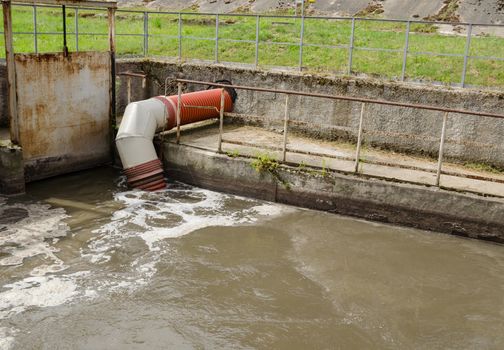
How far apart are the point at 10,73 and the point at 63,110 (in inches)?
49.9

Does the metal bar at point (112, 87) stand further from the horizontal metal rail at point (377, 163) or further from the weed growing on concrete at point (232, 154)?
the weed growing on concrete at point (232, 154)

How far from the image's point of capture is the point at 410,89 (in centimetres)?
1037

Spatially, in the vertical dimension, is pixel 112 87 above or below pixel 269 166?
above

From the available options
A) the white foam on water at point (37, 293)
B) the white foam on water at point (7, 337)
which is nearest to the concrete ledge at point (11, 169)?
the white foam on water at point (37, 293)

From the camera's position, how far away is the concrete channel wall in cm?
983

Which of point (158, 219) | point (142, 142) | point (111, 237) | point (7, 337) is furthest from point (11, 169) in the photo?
point (7, 337)

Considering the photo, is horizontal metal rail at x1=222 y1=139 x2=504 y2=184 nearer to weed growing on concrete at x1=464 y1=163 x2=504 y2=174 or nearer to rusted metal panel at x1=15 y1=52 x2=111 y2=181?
weed growing on concrete at x1=464 y1=163 x2=504 y2=174

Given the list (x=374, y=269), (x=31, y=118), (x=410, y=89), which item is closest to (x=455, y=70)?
(x=410, y=89)

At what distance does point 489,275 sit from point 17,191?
7.04 metres

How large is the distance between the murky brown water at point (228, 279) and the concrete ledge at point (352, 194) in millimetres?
202

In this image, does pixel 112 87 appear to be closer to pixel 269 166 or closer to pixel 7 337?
pixel 269 166

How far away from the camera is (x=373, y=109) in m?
10.7

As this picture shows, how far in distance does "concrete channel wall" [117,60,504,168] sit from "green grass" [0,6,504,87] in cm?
76

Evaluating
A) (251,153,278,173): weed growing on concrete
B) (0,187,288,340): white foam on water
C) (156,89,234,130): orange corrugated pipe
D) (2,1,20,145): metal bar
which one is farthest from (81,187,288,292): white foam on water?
(2,1,20,145): metal bar
